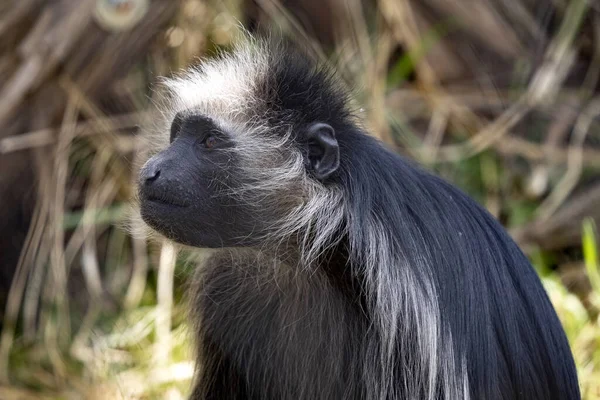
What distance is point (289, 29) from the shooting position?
4.82 metres

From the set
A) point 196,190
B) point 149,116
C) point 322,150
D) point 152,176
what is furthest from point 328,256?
point 149,116

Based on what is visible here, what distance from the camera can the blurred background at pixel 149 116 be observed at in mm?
4270

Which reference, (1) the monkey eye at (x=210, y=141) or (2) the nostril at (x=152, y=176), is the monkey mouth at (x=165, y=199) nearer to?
(2) the nostril at (x=152, y=176)

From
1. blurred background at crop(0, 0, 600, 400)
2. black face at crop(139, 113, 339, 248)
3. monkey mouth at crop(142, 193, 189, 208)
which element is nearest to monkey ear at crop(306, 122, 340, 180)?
black face at crop(139, 113, 339, 248)

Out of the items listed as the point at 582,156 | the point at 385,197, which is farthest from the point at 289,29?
the point at 385,197

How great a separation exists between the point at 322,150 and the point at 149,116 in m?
1.77

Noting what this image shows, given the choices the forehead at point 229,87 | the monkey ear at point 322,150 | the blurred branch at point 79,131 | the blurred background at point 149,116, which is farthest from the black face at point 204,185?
the blurred branch at point 79,131

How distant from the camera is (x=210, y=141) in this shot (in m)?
2.76

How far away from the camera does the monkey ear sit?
2.61 m

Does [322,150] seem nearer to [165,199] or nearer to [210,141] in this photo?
[210,141]

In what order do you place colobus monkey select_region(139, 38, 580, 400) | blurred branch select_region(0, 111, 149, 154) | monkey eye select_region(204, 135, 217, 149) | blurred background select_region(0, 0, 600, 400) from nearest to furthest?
colobus monkey select_region(139, 38, 580, 400) → monkey eye select_region(204, 135, 217, 149) → blurred background select_region(0, 0, 600, 400) → blurred branch select_region(0, 111, 149, 154)

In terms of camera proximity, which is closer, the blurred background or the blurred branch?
the blurred background

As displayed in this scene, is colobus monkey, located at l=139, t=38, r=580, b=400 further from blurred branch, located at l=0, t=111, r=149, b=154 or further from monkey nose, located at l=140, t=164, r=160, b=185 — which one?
blurred branch, located at l=0, t=111, r=149, b=154

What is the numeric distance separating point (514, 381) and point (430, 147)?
8.49ft
